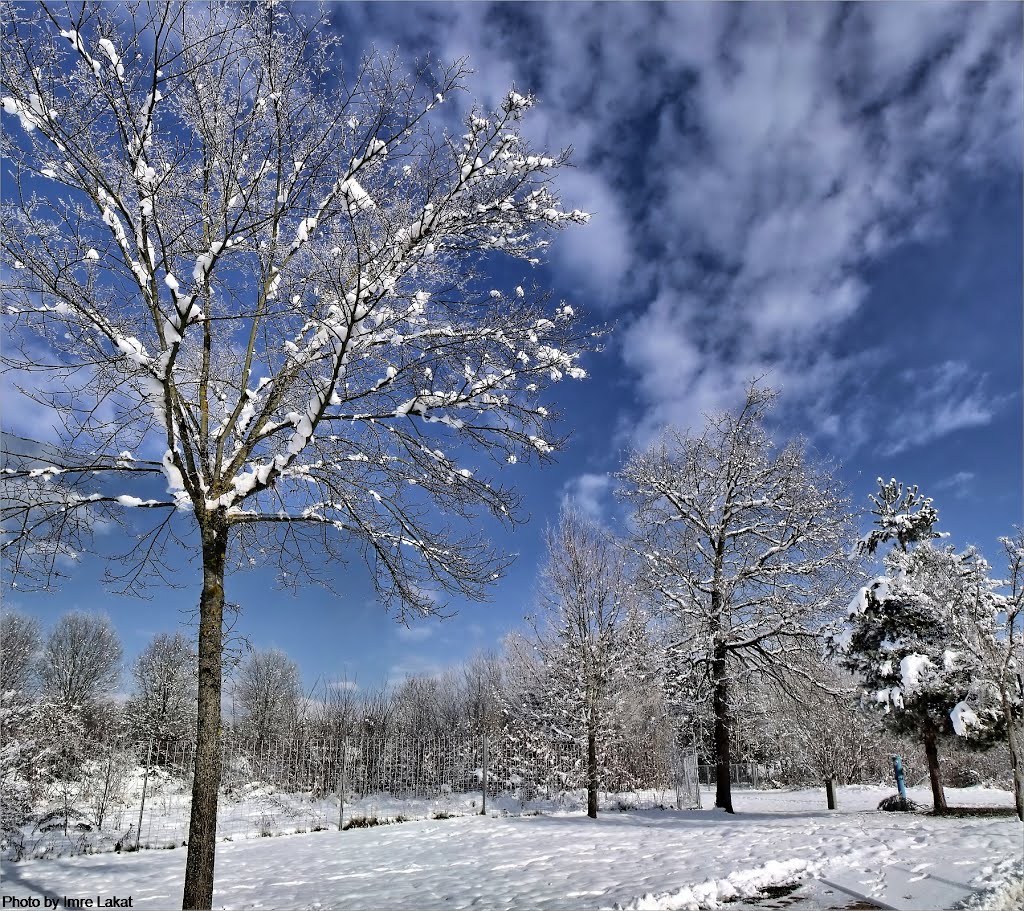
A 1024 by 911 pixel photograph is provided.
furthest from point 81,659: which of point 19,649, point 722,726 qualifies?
point 722,726

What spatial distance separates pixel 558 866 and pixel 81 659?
37.6 metres

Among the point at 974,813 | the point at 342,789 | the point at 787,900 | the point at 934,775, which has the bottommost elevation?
the point at 974,813

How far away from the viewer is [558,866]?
307 inches

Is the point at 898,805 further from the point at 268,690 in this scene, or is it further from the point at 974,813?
the point at 268,690

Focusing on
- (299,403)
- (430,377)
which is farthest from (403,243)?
(299,403)

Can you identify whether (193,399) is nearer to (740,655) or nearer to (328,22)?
(328,22)

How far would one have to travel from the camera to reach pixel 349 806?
1620 centimetres

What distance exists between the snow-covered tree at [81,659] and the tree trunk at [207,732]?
117 feet

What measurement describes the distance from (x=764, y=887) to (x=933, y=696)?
816 centimetres

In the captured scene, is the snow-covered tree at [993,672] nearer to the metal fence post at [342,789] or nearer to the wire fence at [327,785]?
the wire fence at [327,785]

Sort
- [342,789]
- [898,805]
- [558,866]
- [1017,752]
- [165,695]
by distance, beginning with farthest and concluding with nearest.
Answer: [165,695] < [898,805] < [342,789] < [1017,752] < [558,866]

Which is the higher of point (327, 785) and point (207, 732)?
point (207, 732)

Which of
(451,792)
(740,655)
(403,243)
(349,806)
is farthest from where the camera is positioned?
(451,792)

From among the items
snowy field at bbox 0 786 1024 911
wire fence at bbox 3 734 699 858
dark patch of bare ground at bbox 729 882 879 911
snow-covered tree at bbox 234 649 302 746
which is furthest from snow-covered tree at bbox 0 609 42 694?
dark patch of bare ground at bbox 729 882 879 911
